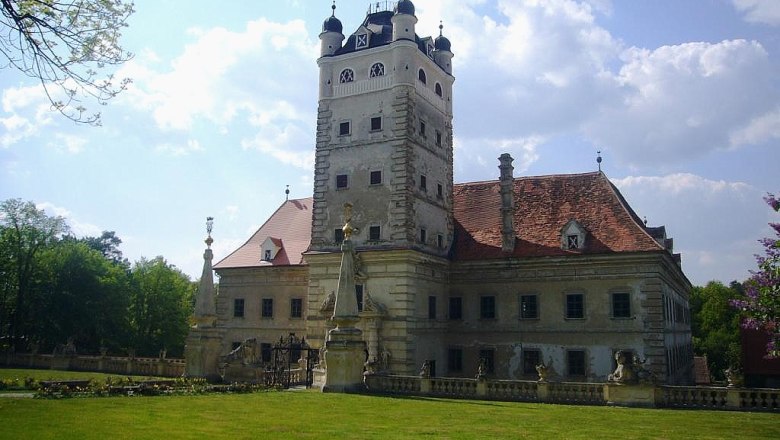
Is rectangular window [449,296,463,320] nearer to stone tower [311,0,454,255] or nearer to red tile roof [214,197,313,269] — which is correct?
stone tower [311,0,454,255]

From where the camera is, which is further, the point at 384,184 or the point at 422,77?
the point at 422,77

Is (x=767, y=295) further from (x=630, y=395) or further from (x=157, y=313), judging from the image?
(x=157, y=313)

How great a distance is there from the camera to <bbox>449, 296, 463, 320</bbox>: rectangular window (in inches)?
1422

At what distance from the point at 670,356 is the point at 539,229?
945 centimetres

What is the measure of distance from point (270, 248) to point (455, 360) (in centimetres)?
1364

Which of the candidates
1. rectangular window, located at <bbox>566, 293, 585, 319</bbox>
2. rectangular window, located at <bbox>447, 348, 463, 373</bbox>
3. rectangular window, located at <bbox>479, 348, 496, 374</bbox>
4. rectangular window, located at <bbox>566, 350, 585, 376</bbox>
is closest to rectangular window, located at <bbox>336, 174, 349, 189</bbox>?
rectangular window, located at <bbox>447, 348, 463, 373</bbox>

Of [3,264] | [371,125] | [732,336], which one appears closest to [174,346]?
[3,264]

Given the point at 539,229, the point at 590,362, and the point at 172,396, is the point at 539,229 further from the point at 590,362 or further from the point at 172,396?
the point at 172,396

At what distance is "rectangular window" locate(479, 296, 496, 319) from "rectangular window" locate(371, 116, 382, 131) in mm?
10696

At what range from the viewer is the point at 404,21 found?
35344mm

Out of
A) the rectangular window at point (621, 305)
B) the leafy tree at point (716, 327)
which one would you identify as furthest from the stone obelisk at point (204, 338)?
the leafy tree at point (716, 327)

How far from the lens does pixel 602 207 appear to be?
3544 cm

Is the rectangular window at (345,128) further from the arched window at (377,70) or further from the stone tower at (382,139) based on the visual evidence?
the arched window at (377,70)

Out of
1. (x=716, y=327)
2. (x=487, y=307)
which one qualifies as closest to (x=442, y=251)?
(x=487, y=307)
